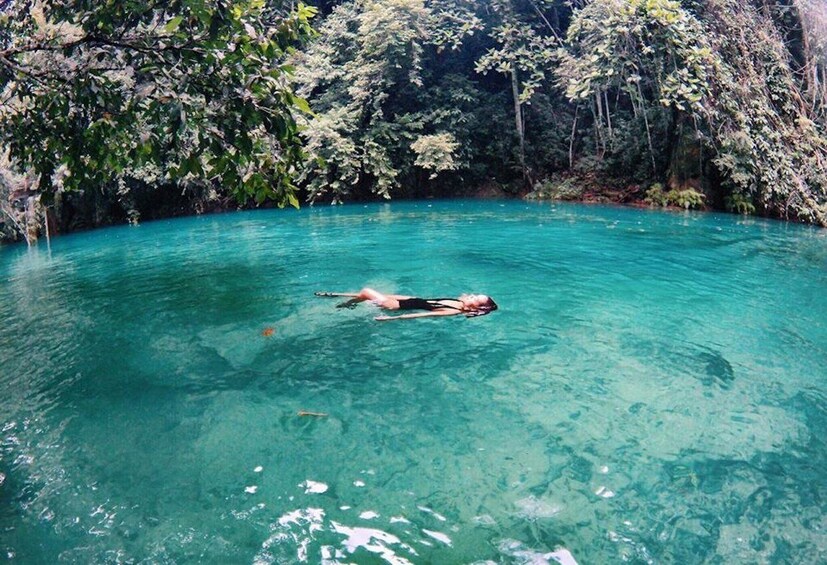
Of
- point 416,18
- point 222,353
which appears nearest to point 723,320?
point 222,353

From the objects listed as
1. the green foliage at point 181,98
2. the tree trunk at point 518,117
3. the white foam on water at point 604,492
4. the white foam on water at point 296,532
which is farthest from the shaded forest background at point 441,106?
the white foam on water at point 604,492

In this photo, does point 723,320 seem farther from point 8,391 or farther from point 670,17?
point 670,17

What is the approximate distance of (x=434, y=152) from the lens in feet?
70.8

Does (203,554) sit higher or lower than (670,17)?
lower

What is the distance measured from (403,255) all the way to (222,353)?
5.63 m

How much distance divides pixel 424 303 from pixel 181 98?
4.26 meters

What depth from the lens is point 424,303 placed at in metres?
6.94

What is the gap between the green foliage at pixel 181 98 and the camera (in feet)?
10.5

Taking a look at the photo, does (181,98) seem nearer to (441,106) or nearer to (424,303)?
(424,303)

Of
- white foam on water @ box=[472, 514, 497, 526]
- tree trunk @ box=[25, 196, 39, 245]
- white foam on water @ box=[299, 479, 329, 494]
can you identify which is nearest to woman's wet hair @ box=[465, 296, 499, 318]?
white foam on water @ box=[299, 479, 329, 494]

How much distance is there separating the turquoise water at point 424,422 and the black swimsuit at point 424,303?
0.82 ft

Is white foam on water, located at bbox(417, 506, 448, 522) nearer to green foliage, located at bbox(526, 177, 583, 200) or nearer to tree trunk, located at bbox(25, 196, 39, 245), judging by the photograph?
tree trunk, located at bbox(25, 196, 39, 245)

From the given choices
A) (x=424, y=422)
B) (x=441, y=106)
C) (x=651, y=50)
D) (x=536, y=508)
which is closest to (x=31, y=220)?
(x=441, y=106)

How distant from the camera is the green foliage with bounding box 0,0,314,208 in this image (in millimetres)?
3197
